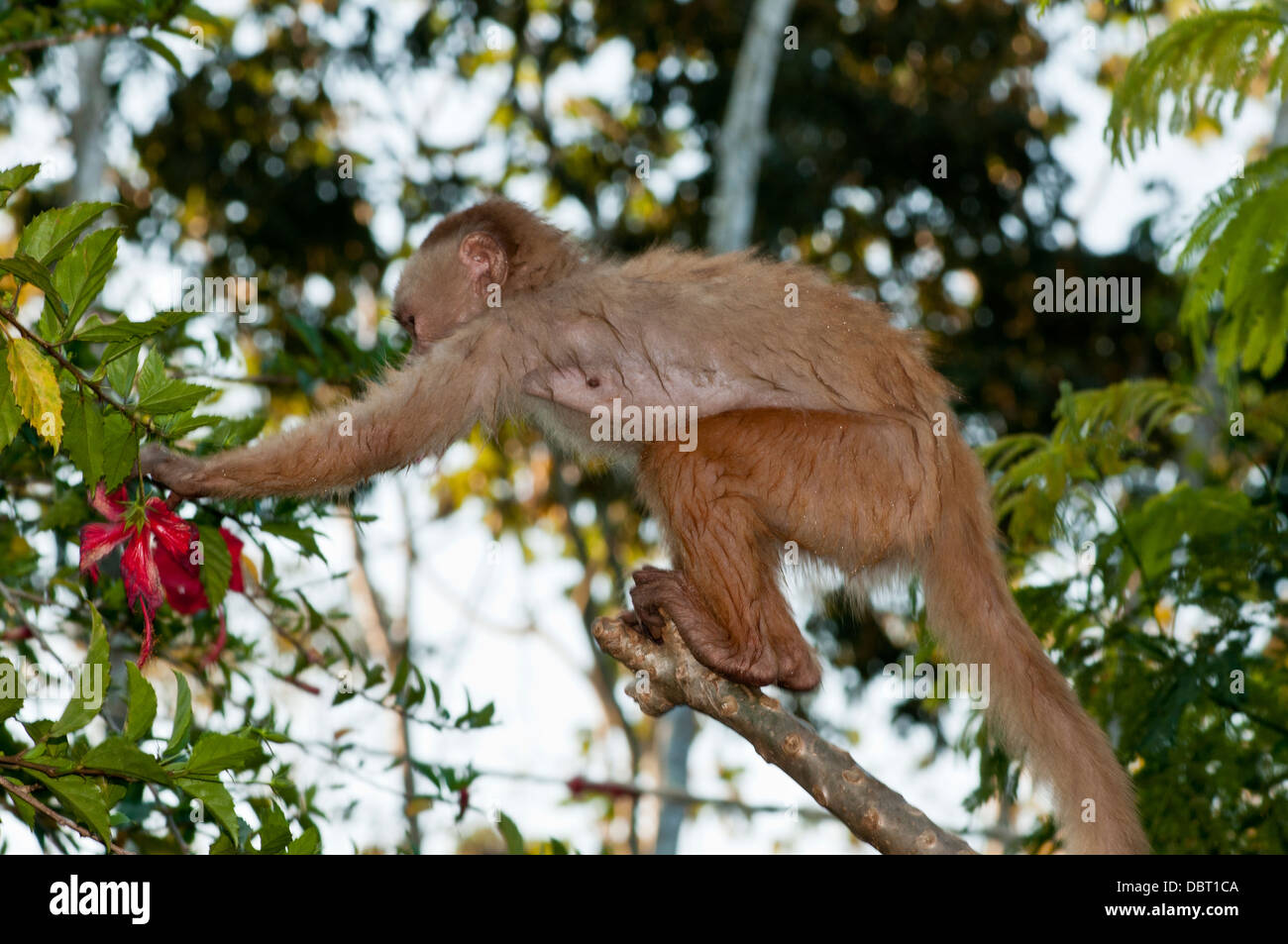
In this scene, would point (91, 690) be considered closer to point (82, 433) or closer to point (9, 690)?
point (9, 690)

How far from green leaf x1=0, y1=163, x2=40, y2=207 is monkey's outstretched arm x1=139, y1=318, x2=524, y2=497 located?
5.73 feet

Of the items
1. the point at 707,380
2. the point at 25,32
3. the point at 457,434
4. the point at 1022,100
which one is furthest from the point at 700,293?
the point at 1022,100

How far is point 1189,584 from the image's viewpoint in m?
5.79

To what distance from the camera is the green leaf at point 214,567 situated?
4.55 metres

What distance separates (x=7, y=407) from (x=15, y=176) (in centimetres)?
57

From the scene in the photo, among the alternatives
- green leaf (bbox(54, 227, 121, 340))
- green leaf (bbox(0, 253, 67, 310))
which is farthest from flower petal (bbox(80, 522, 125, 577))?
green leaf (bbox(0, 253, 67, 310))

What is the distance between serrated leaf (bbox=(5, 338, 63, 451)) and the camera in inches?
123

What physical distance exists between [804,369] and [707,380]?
41 cm

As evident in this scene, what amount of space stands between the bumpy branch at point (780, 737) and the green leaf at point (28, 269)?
2.43 metres

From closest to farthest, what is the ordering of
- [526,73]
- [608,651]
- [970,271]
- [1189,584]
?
[608,651] < [1189,584] < [970,271] < [526,73]

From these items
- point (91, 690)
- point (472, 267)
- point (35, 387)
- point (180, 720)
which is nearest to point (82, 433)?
point (35, 387)

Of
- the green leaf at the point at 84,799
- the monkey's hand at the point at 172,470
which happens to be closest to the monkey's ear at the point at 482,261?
the monkey's hand at the point at 172,470

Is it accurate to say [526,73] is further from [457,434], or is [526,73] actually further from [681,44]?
[457,434]

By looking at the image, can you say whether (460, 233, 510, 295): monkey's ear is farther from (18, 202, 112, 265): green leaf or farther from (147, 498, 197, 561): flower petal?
(18, 202, 112, 265): green leaf
